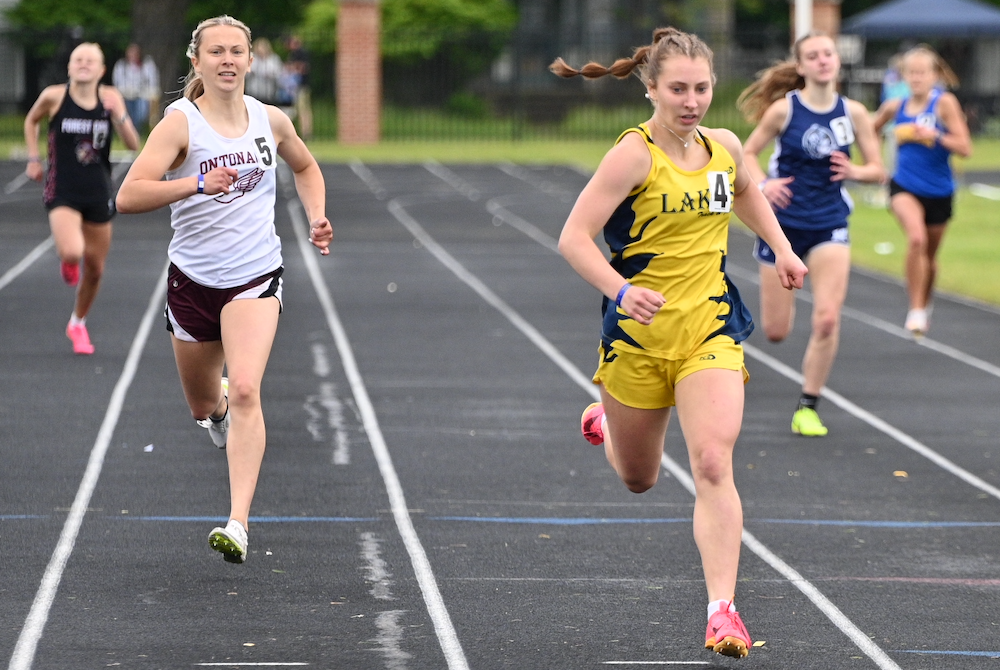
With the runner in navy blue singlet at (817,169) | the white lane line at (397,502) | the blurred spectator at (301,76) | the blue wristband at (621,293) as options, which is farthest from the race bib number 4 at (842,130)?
the blurred spectator at (301,76)

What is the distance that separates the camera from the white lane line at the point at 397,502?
5293mm

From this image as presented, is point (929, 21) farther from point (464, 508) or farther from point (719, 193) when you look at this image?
point (719, 193)

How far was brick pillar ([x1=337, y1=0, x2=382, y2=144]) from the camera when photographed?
117 ft

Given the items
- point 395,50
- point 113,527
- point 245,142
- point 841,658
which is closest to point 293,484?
point 113,527

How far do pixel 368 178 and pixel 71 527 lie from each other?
69.4 feet

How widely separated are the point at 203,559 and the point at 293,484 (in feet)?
4.54

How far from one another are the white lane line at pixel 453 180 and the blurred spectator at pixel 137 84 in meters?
7.23

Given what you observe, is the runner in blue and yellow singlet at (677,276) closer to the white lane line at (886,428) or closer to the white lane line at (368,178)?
the white lane line at (886,428)

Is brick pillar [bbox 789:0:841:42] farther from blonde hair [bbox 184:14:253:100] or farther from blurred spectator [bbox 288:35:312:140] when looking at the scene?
blonde hair [bbox 184:14:253:100]

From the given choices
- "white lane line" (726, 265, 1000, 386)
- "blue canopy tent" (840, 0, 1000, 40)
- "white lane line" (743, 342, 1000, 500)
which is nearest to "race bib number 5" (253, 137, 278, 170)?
"white lane line" (743, 342, 1000, 500)

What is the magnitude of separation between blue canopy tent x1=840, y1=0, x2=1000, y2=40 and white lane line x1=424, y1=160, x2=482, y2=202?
12.4m

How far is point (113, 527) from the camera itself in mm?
6699

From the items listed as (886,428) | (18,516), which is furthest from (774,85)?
(18,516)

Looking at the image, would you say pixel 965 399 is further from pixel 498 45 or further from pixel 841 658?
pixel 498 45
